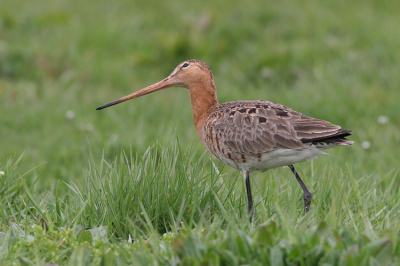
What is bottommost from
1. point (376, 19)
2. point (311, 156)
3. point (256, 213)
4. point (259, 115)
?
point (256, 213)

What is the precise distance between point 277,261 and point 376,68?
250 inches

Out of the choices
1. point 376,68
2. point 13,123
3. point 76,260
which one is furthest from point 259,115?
point 376,68

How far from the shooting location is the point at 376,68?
824 cm

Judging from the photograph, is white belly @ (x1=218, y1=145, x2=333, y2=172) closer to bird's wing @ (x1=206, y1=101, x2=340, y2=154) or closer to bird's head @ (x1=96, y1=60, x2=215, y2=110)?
bird's wing @ (x1=206, y1=101, x2=340, y2=154)

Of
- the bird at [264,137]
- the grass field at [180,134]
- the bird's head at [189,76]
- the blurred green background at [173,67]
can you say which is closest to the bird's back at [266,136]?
the bird at [264,137]

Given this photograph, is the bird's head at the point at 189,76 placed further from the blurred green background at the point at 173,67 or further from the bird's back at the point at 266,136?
the blurred green background at the point at 173,67

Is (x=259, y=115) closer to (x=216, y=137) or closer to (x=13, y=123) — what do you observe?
(x=216, y=137)

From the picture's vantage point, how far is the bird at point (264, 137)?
3.95m

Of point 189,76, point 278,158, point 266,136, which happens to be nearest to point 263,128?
point 266,136

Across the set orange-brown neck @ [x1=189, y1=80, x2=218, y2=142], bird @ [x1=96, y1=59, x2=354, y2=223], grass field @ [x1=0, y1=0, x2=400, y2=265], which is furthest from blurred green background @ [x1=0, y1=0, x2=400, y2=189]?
bird @ [x1=96, y1=59, x2=354, y2=223]

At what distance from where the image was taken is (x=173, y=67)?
350 inches

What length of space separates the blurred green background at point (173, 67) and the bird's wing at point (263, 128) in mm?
1639

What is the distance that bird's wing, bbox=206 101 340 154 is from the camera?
398 cm

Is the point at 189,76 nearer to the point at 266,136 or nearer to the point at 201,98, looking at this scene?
the point at 201,98
